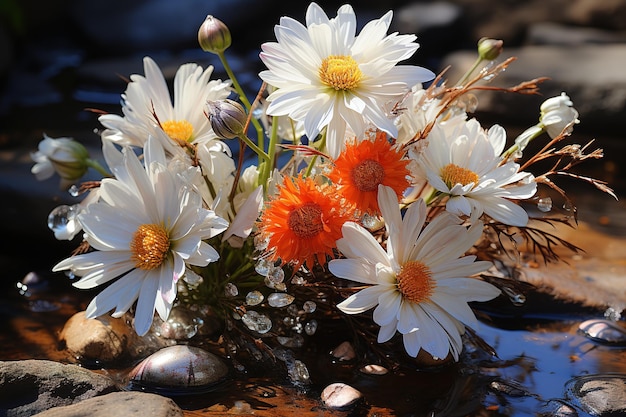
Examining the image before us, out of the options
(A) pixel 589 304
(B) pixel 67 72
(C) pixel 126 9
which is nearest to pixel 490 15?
(C) pixel 126 9

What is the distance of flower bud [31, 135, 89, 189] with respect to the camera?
1.48 m

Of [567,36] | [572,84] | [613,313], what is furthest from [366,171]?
[567,36]

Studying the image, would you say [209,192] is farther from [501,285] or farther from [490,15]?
[490,15]

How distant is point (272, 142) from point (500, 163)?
44cm

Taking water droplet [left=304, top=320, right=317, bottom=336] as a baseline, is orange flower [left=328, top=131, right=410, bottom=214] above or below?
above

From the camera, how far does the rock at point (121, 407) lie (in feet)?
3.75

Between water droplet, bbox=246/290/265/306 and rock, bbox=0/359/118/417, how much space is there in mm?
292

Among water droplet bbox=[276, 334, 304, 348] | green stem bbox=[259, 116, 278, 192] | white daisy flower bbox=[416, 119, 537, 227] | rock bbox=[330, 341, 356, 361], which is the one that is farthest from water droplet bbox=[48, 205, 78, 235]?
white daisy flower bbox=[416, 119, 537, 227]

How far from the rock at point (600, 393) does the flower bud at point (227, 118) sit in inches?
32.5

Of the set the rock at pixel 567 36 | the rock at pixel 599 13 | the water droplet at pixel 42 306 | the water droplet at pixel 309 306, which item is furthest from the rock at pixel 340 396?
the rock at pixel 599 13

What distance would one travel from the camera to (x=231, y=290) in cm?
138

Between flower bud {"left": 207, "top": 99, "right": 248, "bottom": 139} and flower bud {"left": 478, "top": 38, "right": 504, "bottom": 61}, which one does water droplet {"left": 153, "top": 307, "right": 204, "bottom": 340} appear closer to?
flower bud {"left": 207, "top": 99, "right": 248, "bottom": 139}

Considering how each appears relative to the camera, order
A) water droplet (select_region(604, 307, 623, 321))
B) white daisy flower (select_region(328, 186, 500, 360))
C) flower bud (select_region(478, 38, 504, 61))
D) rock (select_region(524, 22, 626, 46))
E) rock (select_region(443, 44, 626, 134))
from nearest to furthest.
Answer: white daisy flower (select_region(328, 186, 500, 360)) < flower bud (select_region(478, 38, 504, 61)) < water droplet (select_region(604, 307, 623, 321)) < rock (select_region(443, 44, 626, 134)) < rock (select_region(524, 22, 626, 46))

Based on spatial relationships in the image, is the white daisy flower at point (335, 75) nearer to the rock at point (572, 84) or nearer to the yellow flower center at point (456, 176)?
the yellow flower center at point (456, 176)
